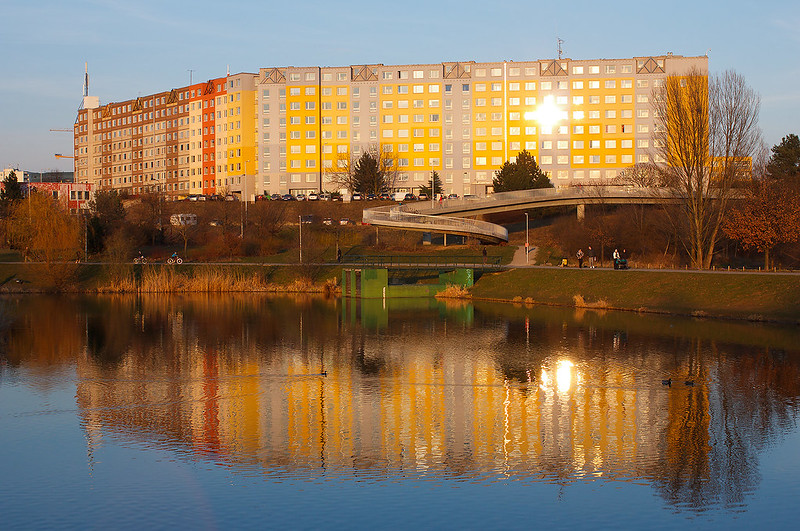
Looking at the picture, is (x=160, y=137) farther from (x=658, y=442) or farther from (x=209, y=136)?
(x=658, y=442)

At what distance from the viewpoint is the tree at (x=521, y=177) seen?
9019 centimetres

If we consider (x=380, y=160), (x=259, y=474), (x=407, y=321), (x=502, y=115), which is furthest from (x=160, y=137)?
(x=259, y=474)

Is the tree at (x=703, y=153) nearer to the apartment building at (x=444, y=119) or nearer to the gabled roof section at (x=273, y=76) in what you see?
the apartment building at (x=444, y=119)

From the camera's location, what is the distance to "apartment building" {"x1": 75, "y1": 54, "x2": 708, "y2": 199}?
112 meters

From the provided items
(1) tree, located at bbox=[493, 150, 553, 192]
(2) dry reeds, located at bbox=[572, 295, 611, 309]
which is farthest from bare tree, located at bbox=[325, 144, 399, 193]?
(2) dry reeds, located at bbox=[572, 295, 611, 309]

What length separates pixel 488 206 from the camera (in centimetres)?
7850

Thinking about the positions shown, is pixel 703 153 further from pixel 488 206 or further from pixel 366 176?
pixel 366 176

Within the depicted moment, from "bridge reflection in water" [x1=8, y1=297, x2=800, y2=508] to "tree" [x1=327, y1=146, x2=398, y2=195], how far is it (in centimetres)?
6839

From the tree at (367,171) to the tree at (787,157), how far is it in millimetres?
49066

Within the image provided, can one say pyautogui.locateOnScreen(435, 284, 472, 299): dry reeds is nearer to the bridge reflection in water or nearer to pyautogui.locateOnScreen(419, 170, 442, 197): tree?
the bridge reflection in water

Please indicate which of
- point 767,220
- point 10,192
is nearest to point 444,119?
point 10,192

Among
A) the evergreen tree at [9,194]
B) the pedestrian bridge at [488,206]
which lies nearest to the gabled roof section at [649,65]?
the pedestrian bridge at [488,206]

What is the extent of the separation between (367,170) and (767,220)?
6210 centimetres

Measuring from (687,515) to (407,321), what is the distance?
95.8ft
